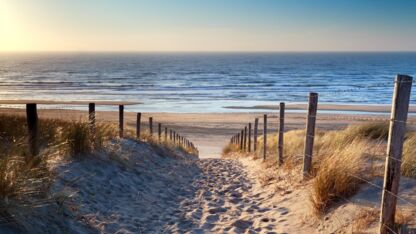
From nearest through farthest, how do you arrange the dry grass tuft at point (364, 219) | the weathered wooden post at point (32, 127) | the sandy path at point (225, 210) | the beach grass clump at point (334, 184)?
the dry grass tuft at point (364, 219)
the beach grass clump at point (334, 184)
the sandy path at point (225, 210)
the weathered wooden post at point (32, 127)

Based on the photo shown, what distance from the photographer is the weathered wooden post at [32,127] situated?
267 inches

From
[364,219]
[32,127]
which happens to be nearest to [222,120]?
[32,127]

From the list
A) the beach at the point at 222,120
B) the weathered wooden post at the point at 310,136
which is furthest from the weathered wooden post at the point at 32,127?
the beach at the point at 222,120

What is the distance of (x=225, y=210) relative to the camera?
7418 millimetres

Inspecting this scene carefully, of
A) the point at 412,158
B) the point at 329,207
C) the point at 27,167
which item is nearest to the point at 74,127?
the point at 27,167

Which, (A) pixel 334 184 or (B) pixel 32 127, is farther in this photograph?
(B) pixel 32 127

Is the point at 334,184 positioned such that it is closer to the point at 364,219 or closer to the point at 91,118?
Answer: the point at 364,219

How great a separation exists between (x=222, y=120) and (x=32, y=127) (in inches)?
1168

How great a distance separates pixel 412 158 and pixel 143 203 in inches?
178

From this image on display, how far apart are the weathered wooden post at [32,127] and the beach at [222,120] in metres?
17.3

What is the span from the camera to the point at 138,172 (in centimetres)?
942

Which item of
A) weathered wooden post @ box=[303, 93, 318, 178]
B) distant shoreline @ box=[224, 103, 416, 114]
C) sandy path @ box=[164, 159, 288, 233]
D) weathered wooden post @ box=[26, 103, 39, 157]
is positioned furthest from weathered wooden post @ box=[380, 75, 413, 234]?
distant shoreline @ box=[224, 103, 416, 114]

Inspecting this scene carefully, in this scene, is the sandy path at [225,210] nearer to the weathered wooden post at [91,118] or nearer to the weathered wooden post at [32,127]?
the weathered wooden post at [32,127]

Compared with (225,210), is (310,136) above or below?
above
